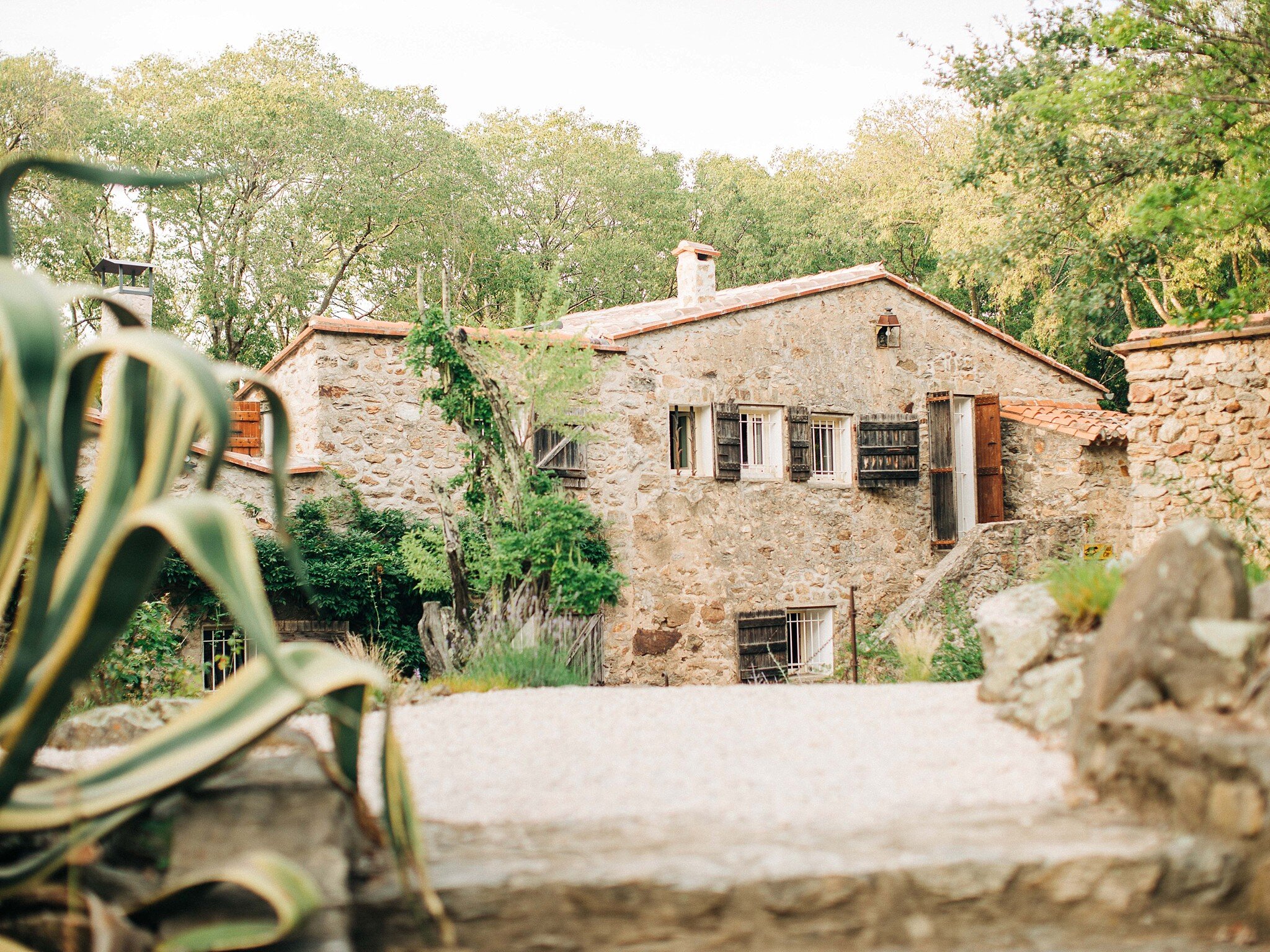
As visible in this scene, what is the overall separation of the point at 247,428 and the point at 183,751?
32.8 ft

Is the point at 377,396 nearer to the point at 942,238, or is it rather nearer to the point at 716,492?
the point at 716,492

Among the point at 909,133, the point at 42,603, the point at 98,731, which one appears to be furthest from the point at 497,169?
the point at 42,603

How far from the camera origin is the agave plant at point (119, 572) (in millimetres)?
2469

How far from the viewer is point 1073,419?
45.2 ft

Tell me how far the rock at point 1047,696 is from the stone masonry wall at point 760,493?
22.9 ft

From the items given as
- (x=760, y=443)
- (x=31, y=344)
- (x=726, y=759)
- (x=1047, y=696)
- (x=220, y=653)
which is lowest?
(x=220, y=653)

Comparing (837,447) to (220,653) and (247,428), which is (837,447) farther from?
(220,653)

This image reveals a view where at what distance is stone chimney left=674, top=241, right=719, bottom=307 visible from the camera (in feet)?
43.1

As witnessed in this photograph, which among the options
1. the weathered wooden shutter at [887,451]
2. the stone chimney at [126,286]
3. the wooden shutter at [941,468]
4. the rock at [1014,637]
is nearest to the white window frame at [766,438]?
the weathered wooden shutter at [887,451]

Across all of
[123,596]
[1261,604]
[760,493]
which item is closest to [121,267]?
[760,493]

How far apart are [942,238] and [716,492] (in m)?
10.1

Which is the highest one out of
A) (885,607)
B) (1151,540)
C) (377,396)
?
(377,396)

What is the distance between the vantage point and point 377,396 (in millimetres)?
11062

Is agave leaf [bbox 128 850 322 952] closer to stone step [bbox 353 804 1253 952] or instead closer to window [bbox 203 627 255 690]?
stone step [bbox 353 804 1253 952]
